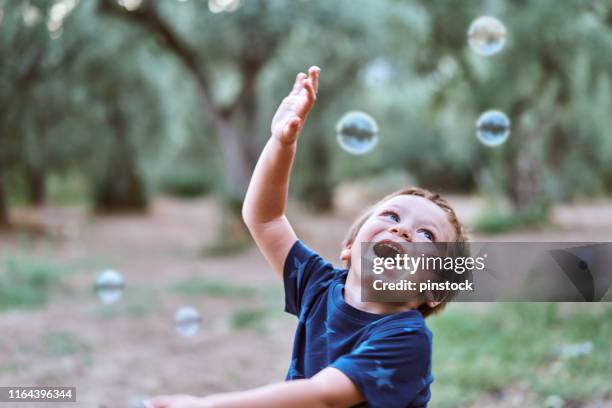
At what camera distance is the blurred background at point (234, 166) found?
4258 mm

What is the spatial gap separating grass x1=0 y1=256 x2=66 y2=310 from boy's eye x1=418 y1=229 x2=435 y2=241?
5299 millimetres

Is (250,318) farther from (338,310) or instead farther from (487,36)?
(338,310)

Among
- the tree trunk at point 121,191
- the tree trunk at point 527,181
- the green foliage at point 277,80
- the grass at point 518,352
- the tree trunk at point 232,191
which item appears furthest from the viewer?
the tree trunk at point 121,191

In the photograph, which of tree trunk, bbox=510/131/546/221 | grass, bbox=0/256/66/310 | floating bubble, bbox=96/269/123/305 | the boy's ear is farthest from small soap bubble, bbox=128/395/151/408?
tree trunk, bbox=510/131/546/221

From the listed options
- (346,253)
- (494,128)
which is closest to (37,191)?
(494,128)

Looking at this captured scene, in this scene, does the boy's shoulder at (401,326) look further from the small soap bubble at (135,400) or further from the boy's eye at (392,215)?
the small soap bubble at (135,400)

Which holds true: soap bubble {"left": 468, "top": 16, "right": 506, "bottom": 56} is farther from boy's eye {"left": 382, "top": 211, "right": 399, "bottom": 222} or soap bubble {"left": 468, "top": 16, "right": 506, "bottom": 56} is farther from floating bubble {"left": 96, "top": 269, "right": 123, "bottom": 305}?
boy's eye {"left": 382, "top": 211, "right": 399, "bottom": 222}

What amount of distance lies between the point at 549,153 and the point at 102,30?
9.31m

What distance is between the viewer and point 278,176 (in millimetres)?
1532

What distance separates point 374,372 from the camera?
1.26 metres

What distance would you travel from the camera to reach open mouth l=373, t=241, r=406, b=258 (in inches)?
55.1

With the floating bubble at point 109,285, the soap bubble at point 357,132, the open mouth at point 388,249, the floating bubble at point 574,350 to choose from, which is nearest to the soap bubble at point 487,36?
the soap bubble at point 357,132

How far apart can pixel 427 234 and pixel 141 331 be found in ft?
14.4

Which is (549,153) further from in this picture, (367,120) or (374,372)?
(374,372)
